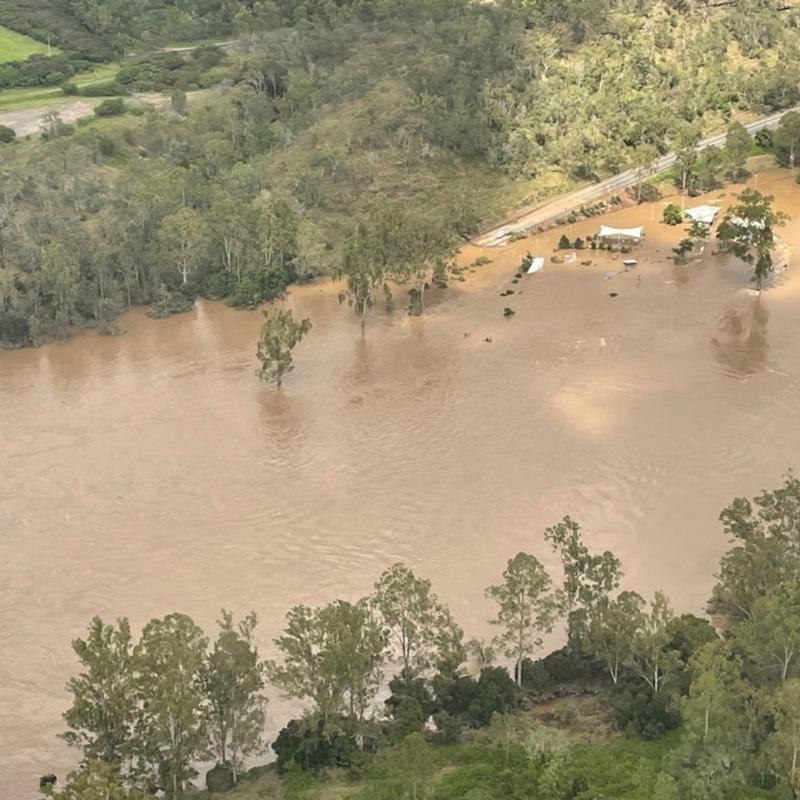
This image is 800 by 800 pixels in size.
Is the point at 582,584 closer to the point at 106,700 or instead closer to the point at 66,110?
the point at 106,700

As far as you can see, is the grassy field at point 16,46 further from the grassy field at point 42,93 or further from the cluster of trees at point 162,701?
the cluster of trees at point 162,701

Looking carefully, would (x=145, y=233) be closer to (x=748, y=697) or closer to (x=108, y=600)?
(x=108, y=600)

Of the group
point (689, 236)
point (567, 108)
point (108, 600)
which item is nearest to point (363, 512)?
point (108, 600)

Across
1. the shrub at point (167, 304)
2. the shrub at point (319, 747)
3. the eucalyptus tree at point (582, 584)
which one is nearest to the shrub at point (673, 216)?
the shrub at point (167, 304)

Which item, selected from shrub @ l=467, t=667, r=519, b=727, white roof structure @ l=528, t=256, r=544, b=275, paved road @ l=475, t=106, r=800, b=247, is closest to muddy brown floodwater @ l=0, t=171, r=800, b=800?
white roof structure @ l=528, t=256, r=544, b=275

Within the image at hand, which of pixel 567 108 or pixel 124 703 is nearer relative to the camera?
pixel 124 703
